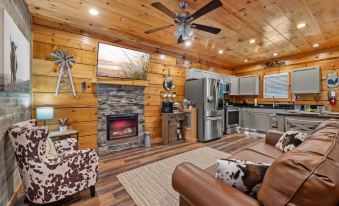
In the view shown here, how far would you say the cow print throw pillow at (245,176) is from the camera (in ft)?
3.53

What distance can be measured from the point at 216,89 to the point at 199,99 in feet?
2.09

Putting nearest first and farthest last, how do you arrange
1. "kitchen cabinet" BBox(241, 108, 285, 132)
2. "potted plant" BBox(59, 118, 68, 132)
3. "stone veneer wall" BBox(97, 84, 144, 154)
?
1. "potted plant" BBox(59, 118, 68, 132)
2. "stone veneer wall" BBox(97, 84, 144, 154)
3. "kitchen cabinet" BBox(241, 108, 285, 132)

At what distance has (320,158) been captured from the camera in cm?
83

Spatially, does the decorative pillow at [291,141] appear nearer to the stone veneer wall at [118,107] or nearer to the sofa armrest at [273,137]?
the sofa armrest at [273,137]

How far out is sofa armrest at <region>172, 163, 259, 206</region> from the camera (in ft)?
2.96

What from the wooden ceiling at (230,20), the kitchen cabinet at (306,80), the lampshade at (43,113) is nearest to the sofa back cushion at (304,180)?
the wooden ceiling at (230,20)

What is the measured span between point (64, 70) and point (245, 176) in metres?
3.53

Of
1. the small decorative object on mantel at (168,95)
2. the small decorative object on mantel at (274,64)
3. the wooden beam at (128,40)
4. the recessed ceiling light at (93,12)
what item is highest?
the recessed ceiling light at (93,12)

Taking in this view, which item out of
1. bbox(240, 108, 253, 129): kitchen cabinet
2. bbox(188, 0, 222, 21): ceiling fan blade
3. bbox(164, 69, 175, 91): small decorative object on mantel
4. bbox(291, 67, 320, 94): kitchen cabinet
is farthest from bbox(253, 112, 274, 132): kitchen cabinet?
bbox(188, 0, 222, 21): ceiling fan blade

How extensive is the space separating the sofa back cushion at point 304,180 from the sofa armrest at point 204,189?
0.39ft

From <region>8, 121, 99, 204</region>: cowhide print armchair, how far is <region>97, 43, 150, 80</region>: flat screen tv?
2066 millimetres

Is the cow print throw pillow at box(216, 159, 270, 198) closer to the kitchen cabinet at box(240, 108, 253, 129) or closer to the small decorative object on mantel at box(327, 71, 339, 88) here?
the small decorative object on mantel at box(327, 71, 339, 88)

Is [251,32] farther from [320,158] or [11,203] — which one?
[11,203]

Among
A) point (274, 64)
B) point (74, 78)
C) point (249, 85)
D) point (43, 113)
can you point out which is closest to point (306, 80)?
point (274, 64)
